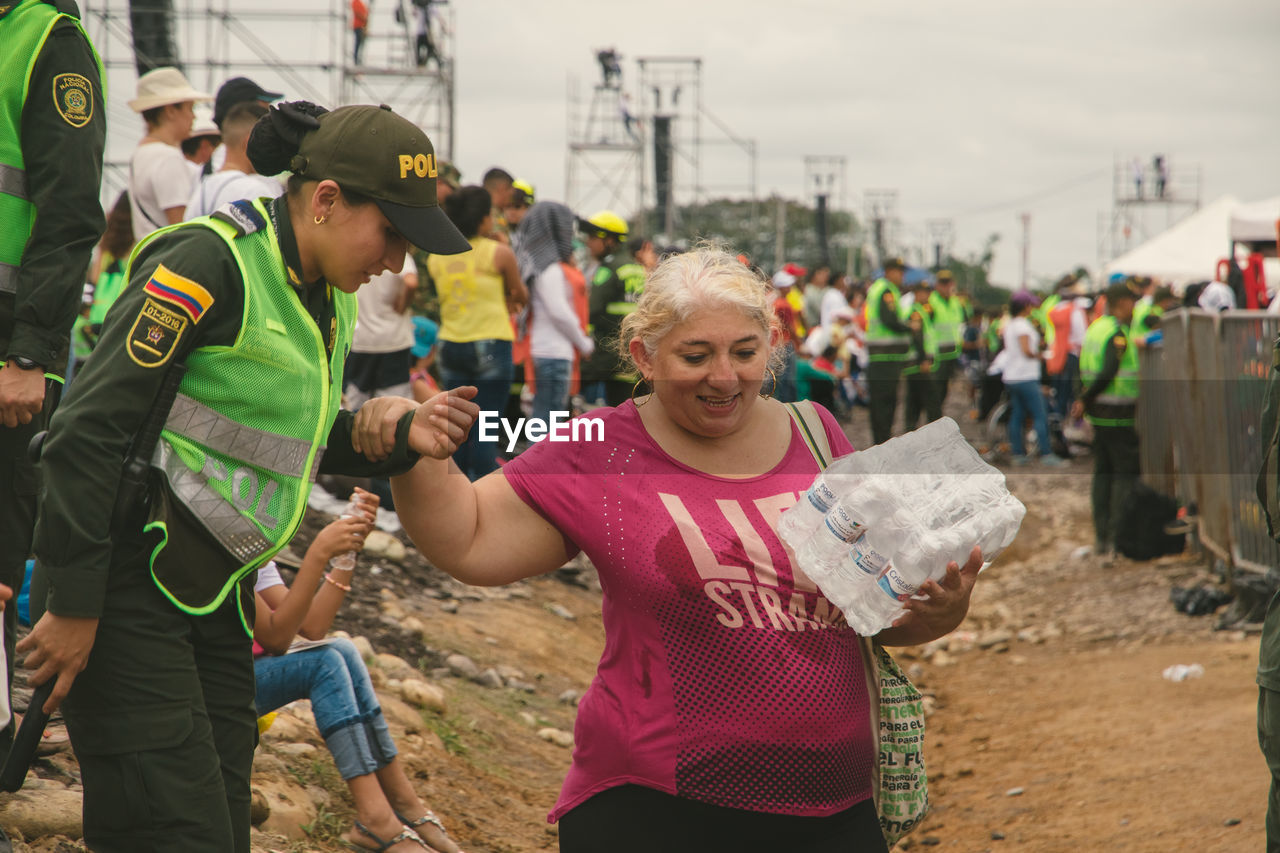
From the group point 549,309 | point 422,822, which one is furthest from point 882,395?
point 422,822

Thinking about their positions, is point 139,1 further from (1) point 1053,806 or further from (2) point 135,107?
(1) point 1053,806

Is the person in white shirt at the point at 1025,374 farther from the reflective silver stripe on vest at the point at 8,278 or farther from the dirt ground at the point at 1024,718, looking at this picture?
the reflective silver stripe on vest at the point at 8,278

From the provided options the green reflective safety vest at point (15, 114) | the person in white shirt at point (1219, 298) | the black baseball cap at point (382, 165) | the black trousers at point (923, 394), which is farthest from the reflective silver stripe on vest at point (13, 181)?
the black trousers at point (923, 394)

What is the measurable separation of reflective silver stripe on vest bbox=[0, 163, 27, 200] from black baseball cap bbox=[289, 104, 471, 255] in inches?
39.9

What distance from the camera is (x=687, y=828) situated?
106 inches

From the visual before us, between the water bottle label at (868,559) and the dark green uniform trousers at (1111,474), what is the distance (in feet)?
30.7

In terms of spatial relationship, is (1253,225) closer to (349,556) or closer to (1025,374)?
(1025,374)

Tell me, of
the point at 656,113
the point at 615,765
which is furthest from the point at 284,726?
the point at 656,113

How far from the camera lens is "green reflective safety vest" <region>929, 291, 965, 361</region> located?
16.0 meters

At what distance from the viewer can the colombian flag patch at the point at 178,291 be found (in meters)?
2.43

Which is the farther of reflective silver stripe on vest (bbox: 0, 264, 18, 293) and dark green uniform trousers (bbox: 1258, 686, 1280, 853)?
reflective silver stripe on vest (bbox: 0, 264, 18, 293)

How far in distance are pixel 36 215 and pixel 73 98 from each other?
0.31m

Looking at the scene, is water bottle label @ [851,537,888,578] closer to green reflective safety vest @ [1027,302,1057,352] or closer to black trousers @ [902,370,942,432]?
black trousers @ [902,370,942,432]

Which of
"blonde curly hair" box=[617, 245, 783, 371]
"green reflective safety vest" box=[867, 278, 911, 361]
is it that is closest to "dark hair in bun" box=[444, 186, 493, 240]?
"blonde curly hair" box=[617, 245, 783, 371]
